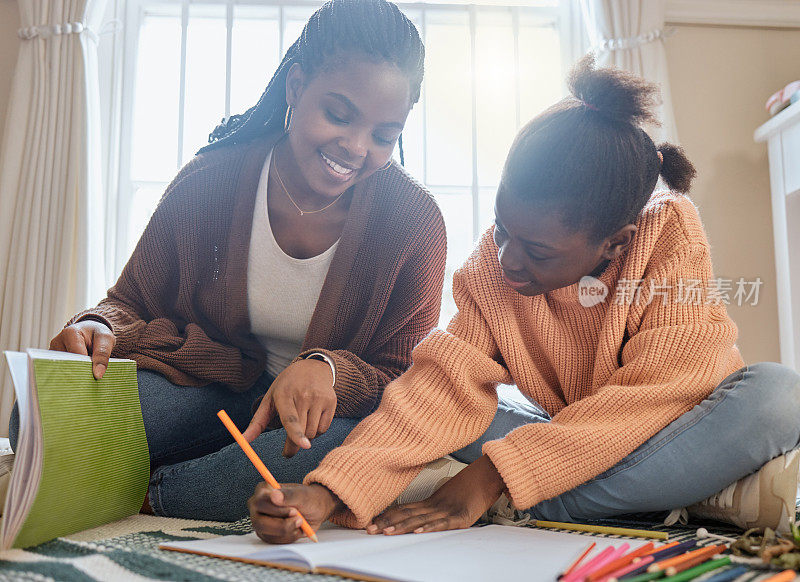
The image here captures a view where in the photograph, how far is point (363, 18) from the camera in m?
1.13

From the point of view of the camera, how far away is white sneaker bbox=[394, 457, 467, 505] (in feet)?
3.25

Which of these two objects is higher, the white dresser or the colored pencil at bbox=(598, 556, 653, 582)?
the white dresser

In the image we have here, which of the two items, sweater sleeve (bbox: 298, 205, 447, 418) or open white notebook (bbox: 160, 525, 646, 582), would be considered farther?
sweater sleeve (bbox: 298, 205, 447, 418)

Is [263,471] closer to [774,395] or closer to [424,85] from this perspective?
[774,395]

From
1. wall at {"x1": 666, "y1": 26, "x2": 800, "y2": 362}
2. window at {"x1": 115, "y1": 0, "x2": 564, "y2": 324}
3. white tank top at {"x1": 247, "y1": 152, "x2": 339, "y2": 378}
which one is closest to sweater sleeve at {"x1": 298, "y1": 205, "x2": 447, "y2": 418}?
white tank top at {"x1": 247, "y1": 152, "x2": 339, "y2": 378}

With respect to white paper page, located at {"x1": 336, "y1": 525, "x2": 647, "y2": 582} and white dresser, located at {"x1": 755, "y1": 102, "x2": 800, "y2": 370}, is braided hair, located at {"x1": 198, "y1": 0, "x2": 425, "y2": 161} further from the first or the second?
white dresser, located at {"x1": 755, "y1": 102, "x2": 800, "y2": 370}

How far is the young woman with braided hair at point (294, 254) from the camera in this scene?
1104 millimetres

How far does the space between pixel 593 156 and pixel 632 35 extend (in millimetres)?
1434

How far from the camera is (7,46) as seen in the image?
2.14 m

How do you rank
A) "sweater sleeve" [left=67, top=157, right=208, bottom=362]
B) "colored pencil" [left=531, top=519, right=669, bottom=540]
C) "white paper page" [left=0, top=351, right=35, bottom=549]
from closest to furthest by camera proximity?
1. "white paper page" [left=0, top=351, right=35, bottom=549]
2. "colored pencil" [left=531, top=519, right=669, bottom=540]
3. "sweater sleeve" [left=67, top=157, right=208, bottom=362]

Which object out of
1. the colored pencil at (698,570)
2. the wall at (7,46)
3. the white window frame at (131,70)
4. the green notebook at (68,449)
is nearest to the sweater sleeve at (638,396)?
the colored pencil at (698,570)

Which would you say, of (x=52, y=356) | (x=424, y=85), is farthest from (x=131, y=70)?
(x=52, y=356)

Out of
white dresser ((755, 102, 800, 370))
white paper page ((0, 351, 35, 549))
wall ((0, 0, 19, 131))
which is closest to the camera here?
white paper page ((0, 351, 35, 549))

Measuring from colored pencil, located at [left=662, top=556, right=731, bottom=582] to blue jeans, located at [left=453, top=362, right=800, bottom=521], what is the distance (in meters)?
0.22
